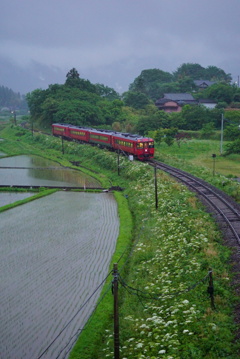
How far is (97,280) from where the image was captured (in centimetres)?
1717

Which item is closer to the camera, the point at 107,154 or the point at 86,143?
the point at 107,154

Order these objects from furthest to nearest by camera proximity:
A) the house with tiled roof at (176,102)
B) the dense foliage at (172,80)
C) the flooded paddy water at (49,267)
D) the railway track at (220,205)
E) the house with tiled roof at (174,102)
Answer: the dense foliage at (172,80) < the house with tiled roof at (174,102) < the house with tiled roof at (176,102) < the railway track at (220,205) < the flooded paddy water at (49,267)

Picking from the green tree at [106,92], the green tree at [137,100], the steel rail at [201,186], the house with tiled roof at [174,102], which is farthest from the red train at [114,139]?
the green tree at [106,92]

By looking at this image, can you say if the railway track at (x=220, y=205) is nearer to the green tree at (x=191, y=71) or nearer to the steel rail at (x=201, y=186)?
the steel rail at (x=201, y=186)

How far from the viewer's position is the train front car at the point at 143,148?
40.1m

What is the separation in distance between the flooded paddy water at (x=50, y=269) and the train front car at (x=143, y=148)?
442 inches

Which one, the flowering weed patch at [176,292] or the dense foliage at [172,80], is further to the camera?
the dense foliage at [172,80]

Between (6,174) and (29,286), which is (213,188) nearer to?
(29,286)

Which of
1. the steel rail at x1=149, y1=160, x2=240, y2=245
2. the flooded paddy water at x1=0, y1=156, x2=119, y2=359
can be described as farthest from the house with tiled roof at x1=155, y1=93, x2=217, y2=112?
the flooded paddy water at x1=0, y1=156, x2=119, y2=359

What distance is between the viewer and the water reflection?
3803 centimetres

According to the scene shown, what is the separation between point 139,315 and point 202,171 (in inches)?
968

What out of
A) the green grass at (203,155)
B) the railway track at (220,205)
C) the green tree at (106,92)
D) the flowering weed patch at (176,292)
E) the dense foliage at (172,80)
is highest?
the dense foliage at (172,80)

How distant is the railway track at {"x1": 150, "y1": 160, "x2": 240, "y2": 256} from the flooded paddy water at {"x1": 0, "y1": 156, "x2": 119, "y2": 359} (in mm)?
6186

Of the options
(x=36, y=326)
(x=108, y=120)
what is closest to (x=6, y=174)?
(x=36, y=326)
